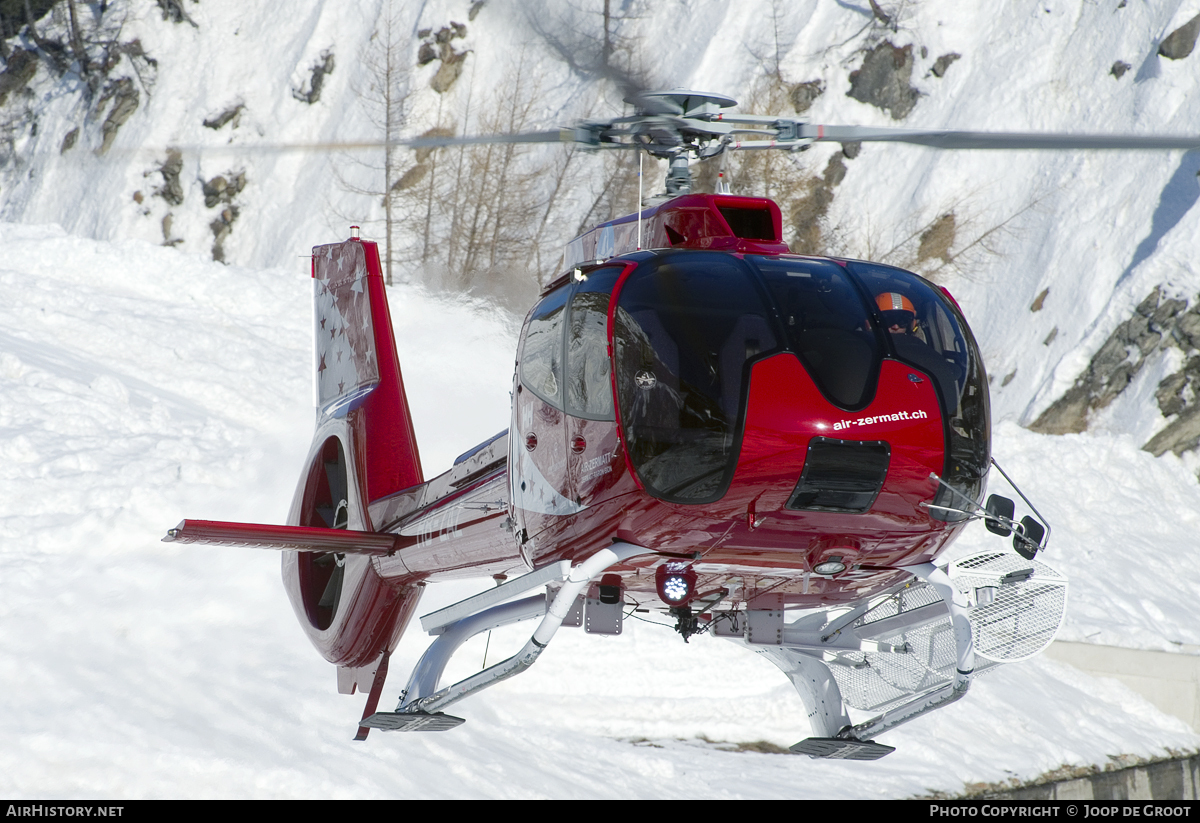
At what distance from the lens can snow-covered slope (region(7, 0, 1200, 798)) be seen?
9.21 m

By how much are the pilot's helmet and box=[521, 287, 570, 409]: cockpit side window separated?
1.34 meters

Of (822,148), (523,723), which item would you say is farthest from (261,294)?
(822,148)

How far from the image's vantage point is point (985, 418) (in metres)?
4.52

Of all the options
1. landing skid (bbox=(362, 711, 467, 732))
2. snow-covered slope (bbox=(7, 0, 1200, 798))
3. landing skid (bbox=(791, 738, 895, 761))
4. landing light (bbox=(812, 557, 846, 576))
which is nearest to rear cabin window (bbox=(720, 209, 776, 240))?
snow-covered slope (bbox=(7, 0, 1200, 798))

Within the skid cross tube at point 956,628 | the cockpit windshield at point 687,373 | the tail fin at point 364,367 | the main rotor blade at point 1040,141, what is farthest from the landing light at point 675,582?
the tail fin at point 364,367

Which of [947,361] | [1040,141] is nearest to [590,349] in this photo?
[947,361]

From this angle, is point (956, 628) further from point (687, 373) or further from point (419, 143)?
point (419, 143)

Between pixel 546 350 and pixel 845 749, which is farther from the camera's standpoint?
pixel 845 749

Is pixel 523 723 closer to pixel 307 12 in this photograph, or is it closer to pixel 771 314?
pixel 771 314

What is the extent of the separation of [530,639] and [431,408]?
432 inches

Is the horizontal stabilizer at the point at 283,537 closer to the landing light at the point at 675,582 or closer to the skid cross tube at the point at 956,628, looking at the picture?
the landing light at the point at 675,582

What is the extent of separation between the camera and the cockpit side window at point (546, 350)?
4770mm

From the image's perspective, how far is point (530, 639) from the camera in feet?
15.9

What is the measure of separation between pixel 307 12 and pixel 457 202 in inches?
317
